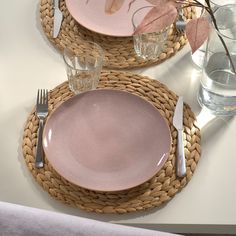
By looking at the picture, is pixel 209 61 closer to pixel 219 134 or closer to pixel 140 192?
pixel 219 134

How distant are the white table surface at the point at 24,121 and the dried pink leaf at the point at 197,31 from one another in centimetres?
18

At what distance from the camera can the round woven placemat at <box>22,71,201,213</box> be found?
0.87 metres

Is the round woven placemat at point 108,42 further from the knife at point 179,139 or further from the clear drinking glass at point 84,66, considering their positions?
the knife at point 179,139

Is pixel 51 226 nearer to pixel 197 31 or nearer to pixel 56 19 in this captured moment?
pixel 197 31

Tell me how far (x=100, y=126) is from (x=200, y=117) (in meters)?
0.18

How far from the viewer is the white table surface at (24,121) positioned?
870 mm

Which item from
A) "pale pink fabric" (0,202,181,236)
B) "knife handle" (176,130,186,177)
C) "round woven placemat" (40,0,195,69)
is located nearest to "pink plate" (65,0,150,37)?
"round woven placemat" (40,0,195,69)

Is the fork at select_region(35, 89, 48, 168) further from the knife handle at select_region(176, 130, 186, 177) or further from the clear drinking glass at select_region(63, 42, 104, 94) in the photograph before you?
the knife handle at select_region(176, 130, 186, 177)

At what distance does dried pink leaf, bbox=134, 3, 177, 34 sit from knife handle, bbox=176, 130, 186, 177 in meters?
0.22

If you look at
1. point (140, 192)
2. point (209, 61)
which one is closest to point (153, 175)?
point (140, 192)

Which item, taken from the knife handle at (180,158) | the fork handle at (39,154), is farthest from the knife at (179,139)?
the fork handle at (39,154)

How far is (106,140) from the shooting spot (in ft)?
3.05

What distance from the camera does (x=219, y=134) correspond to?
0.97 meters

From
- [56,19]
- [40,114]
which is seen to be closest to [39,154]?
[40,114]
